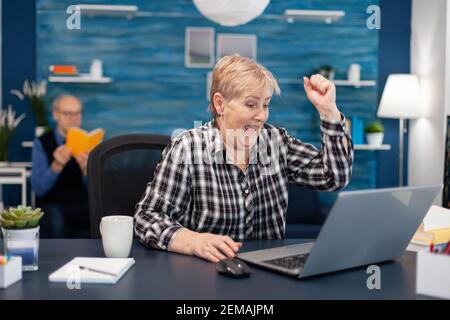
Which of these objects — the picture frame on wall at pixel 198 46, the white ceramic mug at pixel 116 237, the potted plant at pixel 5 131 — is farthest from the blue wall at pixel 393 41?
the white ceramic mug at pixel 116 237

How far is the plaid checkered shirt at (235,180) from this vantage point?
1.69m

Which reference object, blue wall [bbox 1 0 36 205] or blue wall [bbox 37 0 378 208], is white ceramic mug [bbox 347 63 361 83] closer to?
blue wall [bbox 37 0 378 208]

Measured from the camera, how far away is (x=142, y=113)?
502 centimetres

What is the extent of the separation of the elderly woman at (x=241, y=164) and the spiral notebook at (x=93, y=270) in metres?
0.27

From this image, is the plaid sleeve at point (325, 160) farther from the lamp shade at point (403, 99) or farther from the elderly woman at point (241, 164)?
the lamp shade at point (403, 99)

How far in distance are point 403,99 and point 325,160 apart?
3.11 meters

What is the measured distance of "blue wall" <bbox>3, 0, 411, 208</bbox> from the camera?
4918 mm

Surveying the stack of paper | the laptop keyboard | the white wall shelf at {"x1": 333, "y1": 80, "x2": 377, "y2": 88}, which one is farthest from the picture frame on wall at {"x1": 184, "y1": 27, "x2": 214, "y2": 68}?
the laptop keyboard

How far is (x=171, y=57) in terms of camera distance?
5.01 metres

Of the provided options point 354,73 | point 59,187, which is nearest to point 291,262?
point 59,187

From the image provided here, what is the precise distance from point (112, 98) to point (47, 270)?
3.80 metres

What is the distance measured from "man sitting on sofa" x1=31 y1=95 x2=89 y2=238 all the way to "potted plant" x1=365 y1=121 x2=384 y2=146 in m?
2.26

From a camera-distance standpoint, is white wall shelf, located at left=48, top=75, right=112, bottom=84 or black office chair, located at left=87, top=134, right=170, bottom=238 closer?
black office chair, located at left=87, top=134, right=170, bottom=238
